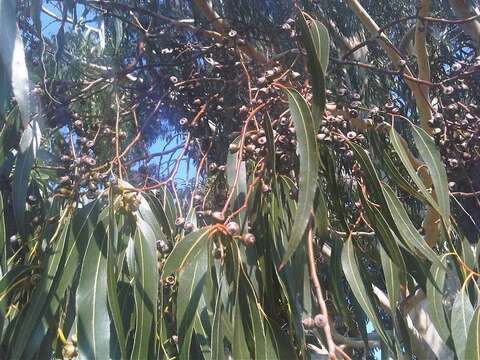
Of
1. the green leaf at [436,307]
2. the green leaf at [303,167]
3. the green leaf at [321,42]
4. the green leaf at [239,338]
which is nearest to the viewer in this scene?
the green leaf at [303,167]

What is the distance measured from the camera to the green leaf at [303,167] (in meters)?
0.88

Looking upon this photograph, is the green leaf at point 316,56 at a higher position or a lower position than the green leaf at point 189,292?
higher

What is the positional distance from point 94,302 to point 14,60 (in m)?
A: 0.40

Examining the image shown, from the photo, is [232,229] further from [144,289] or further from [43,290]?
[43,290]

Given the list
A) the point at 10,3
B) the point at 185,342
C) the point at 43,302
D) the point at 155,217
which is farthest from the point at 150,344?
the point at 10,3

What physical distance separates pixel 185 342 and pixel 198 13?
121 cm

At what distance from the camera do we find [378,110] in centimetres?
139

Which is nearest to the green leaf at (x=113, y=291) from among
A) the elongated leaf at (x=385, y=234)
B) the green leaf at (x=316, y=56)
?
the green leaf at (x=316, y=56)

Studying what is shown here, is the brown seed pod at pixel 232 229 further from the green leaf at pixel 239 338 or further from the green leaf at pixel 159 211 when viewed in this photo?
the green leaf at pixel 159 211

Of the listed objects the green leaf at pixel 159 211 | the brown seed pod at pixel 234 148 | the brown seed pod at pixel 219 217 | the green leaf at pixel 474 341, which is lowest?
the green leaf at pixel 474 341

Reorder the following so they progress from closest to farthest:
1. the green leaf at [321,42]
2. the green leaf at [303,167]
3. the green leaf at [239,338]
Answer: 1. the green leaf at [303,167]
2. the green leaf at [239,338]
3. the green leaf at [321,42]

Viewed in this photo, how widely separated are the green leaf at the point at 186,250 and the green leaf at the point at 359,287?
0.34 meters

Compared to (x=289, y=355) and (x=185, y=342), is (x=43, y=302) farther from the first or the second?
(x=289, y=355)

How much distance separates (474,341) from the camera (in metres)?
1.06
